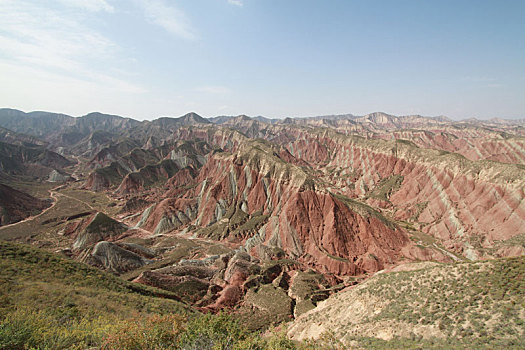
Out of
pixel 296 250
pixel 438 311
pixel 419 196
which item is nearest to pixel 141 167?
pixel 296 250

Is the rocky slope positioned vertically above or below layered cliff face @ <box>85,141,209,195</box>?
below

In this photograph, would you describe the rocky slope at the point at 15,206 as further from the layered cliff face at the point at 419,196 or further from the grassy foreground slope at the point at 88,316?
the grassy foreground slope at the point at 88,316

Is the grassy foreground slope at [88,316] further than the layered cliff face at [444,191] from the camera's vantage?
No

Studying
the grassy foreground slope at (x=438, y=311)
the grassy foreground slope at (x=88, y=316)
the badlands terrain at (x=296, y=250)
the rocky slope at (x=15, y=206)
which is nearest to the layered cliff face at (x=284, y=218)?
the badlands terrain at (x=296, y=250)

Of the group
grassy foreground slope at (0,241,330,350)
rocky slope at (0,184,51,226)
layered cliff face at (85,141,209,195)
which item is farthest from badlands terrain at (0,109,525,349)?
layered cliff face at (85,141,209,195)

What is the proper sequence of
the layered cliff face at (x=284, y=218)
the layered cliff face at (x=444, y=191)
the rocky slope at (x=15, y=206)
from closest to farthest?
the layered cliff face at (x=284, y=218), the layered cliff face at (x=444, y=191), the rocky slope at (x=15, y=206)

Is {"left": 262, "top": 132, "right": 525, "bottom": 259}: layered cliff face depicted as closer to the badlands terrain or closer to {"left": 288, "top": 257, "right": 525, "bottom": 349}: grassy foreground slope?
the badlands terrain
